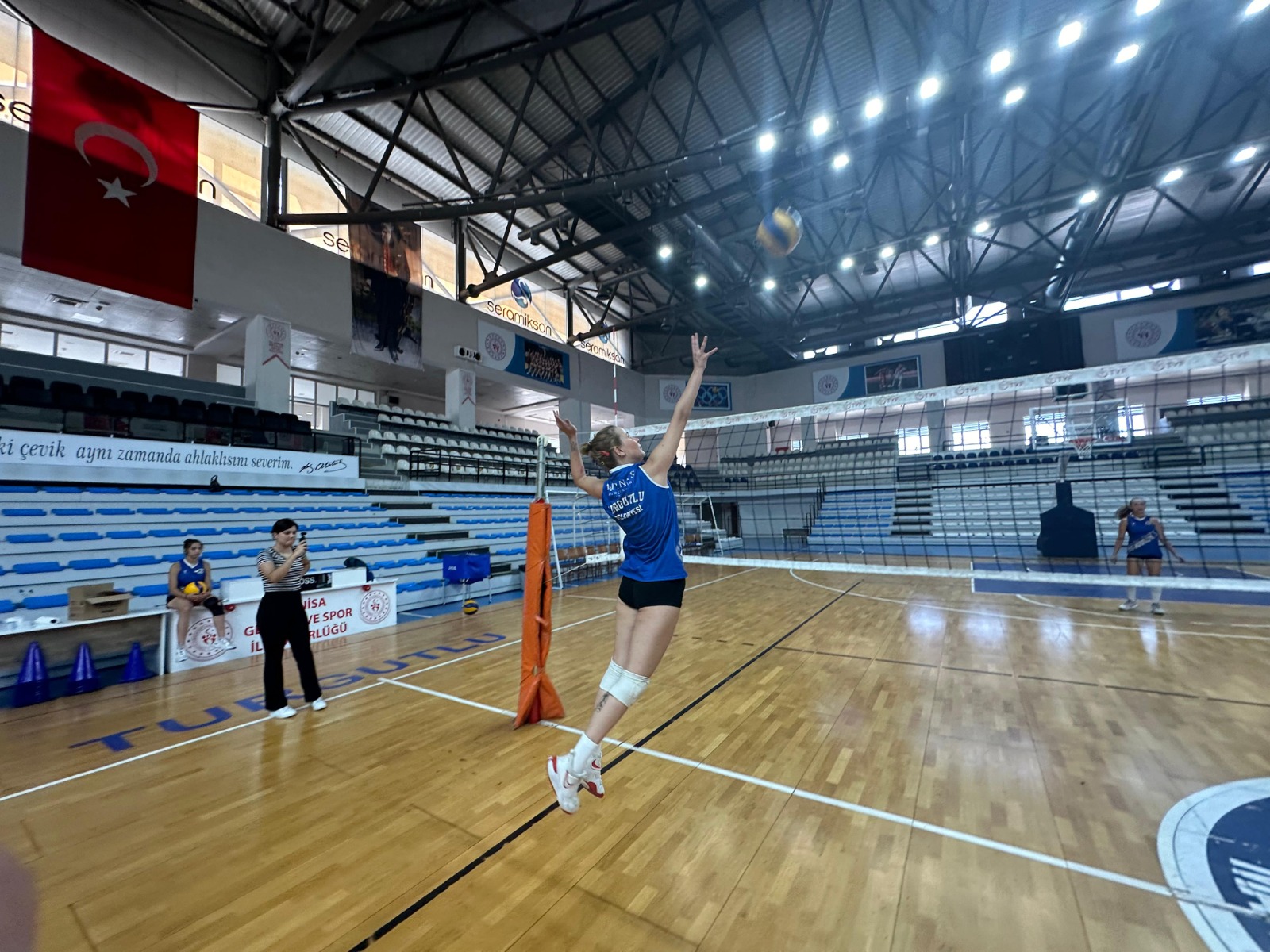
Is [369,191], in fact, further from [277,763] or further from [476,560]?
[277,763]

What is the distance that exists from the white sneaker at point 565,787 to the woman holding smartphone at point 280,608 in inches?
112

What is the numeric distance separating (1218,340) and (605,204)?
74.7 feet

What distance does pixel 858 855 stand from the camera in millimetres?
2498

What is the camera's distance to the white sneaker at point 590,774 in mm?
2588

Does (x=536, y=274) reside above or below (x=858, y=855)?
above

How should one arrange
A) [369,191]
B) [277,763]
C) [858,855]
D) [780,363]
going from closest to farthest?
1. [858,855]
2. [277,763]
3. [369,191]
4. [780,363]

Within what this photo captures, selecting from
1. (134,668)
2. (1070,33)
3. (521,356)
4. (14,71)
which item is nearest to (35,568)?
(134,668)

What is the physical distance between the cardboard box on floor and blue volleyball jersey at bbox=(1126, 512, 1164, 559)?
13154mm

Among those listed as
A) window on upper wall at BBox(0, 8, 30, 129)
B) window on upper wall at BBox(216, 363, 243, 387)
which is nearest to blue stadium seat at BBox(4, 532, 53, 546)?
window on upper wall at BBox(0, 8, 30, 129)

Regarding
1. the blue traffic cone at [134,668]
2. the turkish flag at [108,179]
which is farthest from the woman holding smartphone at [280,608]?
the turkish flag at [108,179]

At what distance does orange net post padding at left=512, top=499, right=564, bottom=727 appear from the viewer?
4.11m

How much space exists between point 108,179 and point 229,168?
312 cm

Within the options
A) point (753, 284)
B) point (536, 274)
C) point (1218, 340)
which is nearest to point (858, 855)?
point (753, 284)

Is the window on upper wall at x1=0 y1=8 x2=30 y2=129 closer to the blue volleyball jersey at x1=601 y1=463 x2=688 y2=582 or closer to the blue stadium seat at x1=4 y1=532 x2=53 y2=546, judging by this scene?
the blue stadium seat at x1=4 y1=532 x2=53 y2=546
